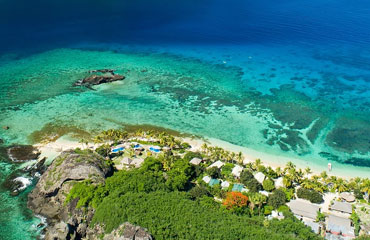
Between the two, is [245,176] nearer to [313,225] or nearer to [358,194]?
[313,225]

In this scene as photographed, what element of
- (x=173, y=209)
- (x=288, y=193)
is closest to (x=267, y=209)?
(x=288, y=193)

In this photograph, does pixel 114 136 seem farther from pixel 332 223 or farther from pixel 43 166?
pixel 332 223

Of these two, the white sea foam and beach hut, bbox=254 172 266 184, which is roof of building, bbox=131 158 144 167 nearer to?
the white sea foam

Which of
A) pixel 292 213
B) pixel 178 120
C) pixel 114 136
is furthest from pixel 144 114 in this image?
pixel 292 213

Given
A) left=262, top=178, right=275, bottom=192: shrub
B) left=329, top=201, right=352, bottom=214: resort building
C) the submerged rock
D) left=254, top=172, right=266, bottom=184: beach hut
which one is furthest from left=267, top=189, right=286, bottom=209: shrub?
the submerged rock

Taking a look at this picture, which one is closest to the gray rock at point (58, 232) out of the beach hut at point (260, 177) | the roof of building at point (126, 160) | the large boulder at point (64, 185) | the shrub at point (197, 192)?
the large boulder at point (64, 185)
